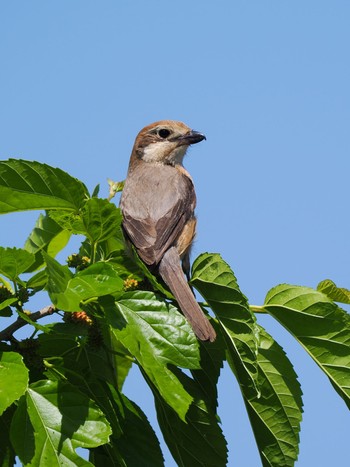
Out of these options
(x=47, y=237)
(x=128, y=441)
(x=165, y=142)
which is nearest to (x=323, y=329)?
(x=128, y=441)

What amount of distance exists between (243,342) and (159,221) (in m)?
2.06

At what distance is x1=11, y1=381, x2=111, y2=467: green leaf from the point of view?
129 inches

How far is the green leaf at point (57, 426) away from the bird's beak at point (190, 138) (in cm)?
450

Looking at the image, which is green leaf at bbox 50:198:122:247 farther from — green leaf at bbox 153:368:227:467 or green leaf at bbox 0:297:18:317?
green leaf at bbox 153:368:227:467

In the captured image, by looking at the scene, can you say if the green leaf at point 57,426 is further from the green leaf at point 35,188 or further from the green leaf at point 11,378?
the green leaf at point 35,188

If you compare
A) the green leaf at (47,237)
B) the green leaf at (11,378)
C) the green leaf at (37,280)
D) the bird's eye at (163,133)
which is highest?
the bird's eye at (163,133)

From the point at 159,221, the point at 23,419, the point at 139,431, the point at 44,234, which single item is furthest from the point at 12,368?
the point at 159,221

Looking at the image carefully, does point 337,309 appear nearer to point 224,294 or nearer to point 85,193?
point 224,294

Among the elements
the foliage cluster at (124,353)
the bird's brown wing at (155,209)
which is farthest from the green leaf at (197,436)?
the bird's brown wing at (155,209)

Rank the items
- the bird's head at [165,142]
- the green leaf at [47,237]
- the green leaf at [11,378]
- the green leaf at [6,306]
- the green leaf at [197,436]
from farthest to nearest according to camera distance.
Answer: the bird's head at [165,142]
the green leaf at [47,237]
the green leaf at [197,436]
the green leaf at [6,306]
the green leaf at [11,378]

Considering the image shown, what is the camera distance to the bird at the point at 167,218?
15.8 feet

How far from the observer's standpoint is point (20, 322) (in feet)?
11.8

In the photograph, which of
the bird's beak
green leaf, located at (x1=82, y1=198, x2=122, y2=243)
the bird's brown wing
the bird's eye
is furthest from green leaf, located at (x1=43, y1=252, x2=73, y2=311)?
the bird's eye

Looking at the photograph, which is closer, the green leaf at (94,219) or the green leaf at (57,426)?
the green leaf at (57,426)
